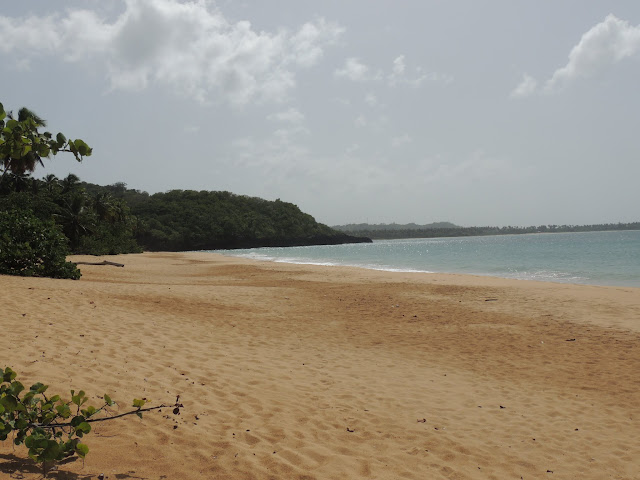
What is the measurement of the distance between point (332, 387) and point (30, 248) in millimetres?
14809

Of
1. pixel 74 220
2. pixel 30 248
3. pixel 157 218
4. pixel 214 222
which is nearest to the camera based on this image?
pixel 30 248

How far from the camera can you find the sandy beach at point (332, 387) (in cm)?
405

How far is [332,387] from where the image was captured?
6430 mm

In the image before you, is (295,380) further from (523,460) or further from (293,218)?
(293,218)

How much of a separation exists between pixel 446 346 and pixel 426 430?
179 inches

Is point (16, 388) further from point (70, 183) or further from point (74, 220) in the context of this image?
point (70, 183)

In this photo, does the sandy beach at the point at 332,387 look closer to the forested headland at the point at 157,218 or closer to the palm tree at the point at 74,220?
the forested headland at the point at 157,218

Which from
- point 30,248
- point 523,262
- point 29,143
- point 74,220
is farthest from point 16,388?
point 74,220

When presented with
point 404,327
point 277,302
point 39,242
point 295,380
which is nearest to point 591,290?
point 404,327

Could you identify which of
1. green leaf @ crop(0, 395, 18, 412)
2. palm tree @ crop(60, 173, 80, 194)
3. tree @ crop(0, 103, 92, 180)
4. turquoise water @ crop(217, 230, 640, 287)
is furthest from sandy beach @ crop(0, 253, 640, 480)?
palm tree @ crop(60, 173, 80, 194)

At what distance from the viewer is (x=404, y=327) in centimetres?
1120

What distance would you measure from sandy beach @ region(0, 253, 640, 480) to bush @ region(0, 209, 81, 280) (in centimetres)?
468

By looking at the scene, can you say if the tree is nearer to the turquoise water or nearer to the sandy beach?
the sandy beach

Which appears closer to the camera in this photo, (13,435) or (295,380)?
(13,435)
